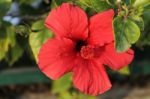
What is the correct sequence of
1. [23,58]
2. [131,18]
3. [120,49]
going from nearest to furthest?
1. [120,49]
2. [131,18]
3. [23,58]

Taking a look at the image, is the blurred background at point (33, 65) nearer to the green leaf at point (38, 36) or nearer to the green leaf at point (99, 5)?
the green leaf at point (38, 36)

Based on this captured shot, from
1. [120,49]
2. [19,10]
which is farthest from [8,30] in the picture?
[120,49]

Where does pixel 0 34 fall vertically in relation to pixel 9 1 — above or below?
below

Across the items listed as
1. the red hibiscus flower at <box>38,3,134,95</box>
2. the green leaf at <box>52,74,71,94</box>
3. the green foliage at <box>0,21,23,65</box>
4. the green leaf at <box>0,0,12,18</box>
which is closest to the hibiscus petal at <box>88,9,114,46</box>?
the red hibiscus flower at <box>38,3,134,95</box>

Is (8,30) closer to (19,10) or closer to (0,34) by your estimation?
(0,34)

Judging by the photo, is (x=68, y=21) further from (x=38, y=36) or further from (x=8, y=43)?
(x=8, y=43)

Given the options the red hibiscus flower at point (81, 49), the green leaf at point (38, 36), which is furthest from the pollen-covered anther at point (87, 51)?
the green leaf at point (38, 36)

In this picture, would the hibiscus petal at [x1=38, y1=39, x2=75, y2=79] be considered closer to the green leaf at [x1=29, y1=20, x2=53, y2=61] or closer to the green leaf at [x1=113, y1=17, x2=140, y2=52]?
the green leaf at [x1=113, y1=17, x2=140, y2=52]

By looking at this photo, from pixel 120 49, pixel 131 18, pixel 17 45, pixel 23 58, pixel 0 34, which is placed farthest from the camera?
pixel 23 58
